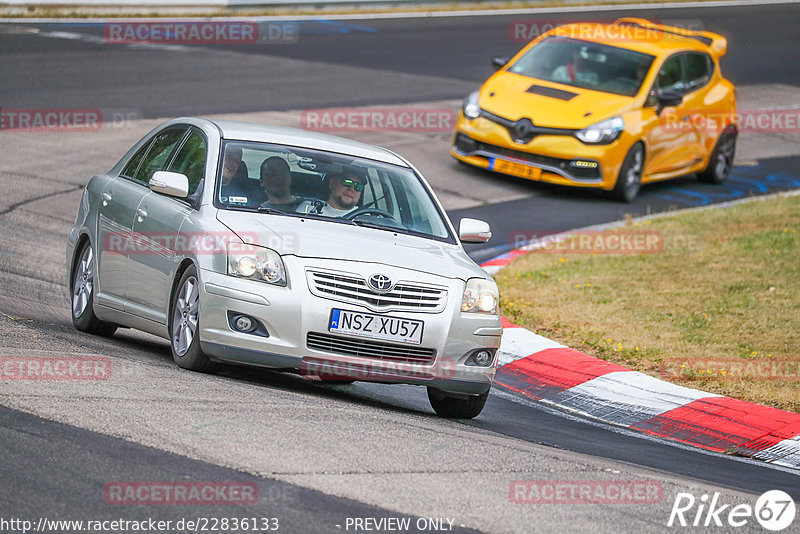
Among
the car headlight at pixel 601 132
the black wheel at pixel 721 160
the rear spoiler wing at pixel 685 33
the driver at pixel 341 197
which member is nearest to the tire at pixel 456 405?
the driver at pixel 341 197

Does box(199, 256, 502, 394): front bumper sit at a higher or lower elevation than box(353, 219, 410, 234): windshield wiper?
lower

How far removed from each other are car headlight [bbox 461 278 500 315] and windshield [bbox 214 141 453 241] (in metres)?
0.73

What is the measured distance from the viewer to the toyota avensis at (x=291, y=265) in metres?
7.63

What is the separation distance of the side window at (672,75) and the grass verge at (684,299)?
271 cm

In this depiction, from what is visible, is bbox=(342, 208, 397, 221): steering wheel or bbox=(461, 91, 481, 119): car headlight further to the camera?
bbox=(461, 91, 481, 119): car headlight

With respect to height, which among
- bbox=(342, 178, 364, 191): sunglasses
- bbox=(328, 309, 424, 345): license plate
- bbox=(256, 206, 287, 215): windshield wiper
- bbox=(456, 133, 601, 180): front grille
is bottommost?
bbox=(456, 133, 601, 180): front grille

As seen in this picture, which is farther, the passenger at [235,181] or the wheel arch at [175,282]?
the passenger at [235,181]

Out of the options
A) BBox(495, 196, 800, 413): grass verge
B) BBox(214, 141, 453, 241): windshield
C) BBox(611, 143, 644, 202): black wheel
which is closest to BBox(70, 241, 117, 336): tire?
BBox(214, 141, 453, 241): windshield

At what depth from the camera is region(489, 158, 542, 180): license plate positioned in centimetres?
1706

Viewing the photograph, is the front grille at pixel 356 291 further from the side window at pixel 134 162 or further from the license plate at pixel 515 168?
the license plate at pixel 515 168

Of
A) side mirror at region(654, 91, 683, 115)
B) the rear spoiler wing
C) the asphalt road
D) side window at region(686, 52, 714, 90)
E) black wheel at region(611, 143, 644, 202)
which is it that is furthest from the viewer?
the rear spoiler wing

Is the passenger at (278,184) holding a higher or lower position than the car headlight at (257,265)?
higher

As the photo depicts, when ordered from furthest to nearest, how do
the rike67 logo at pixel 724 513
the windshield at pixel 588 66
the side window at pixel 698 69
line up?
1. the side window at pixel 698 69
2. the windshield at pixel 588 66
3. the rike67 logo at pixel 724 513

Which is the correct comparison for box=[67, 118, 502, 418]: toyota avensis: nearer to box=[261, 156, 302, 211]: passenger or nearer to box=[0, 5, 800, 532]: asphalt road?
box=[261, 156, 302, 211]: passenger
